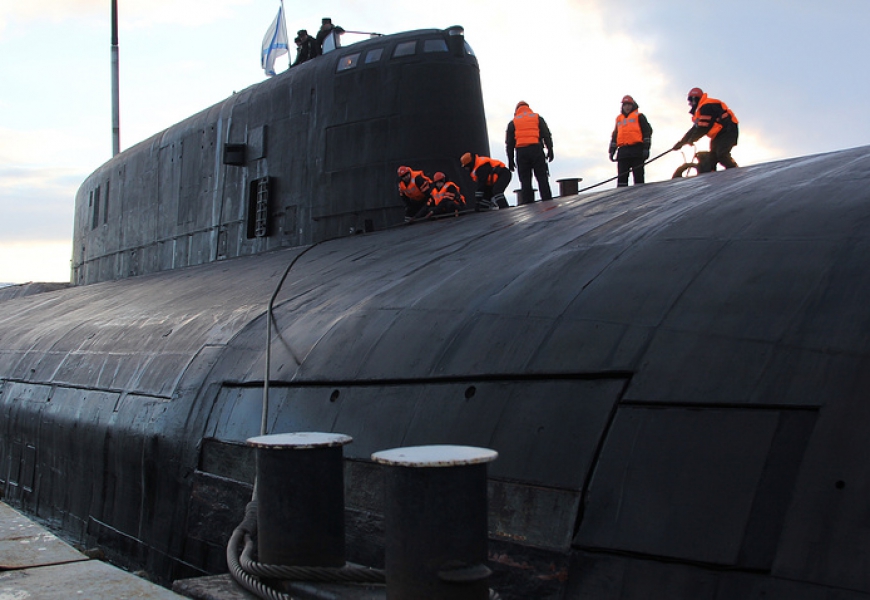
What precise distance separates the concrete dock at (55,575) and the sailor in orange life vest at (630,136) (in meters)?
8.10

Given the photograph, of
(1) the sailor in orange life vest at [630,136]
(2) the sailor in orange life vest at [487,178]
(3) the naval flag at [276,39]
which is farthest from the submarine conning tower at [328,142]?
(3) the naval flag at [276,39]

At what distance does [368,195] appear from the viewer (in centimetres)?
1181

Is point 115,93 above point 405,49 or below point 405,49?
above

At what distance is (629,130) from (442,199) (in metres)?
2.55

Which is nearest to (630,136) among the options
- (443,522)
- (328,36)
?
(328,36)

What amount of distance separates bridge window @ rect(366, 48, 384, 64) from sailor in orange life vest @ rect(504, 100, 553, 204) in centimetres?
196

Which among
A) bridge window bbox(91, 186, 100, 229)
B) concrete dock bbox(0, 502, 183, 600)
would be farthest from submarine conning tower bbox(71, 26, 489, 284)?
concrete dock bbox(0, 502, 183, 600)

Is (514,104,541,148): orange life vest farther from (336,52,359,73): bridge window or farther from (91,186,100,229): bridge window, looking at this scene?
(91,186,100,229): bridge window

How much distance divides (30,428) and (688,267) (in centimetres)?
805

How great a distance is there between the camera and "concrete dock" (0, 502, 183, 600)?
14.6 ft

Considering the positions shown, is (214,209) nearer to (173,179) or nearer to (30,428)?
(173,179)

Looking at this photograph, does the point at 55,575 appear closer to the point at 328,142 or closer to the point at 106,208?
the point at 328,142

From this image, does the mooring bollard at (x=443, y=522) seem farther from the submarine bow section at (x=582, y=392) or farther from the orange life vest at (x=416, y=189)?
the orange life vest at (x=416, y=189)

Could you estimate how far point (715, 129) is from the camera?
9992mm
